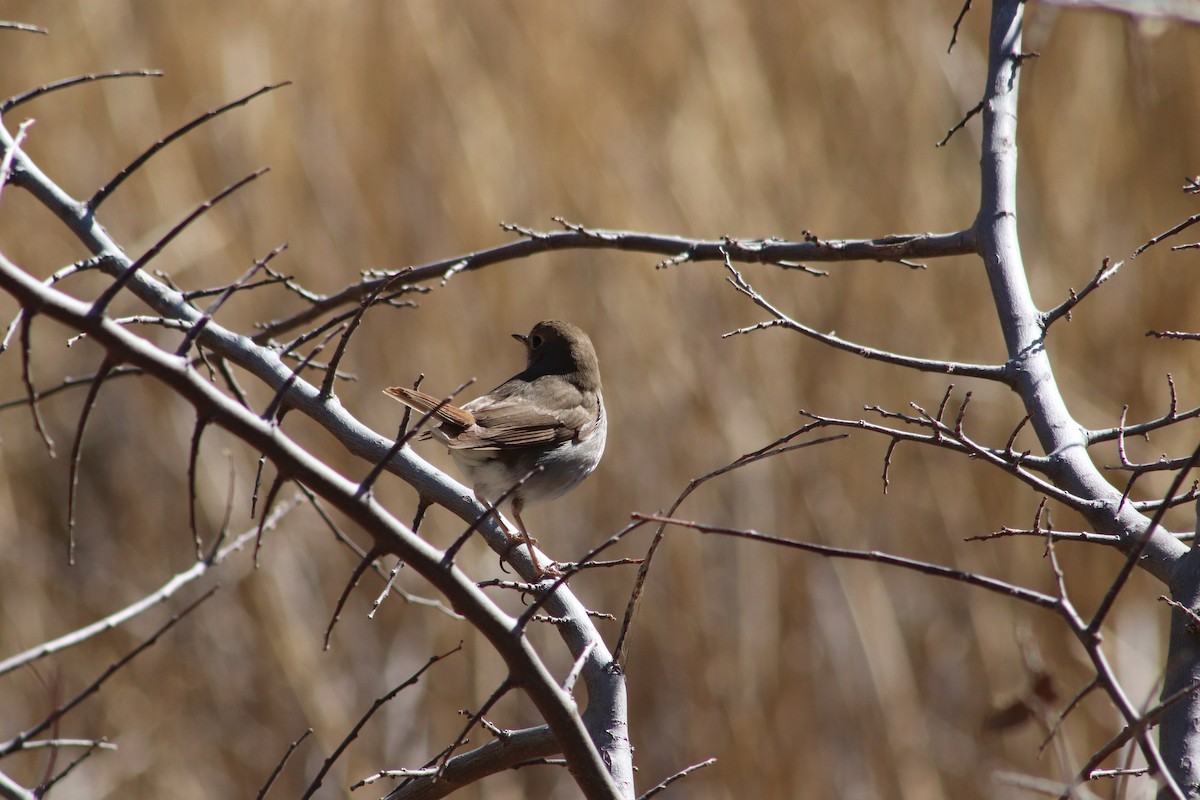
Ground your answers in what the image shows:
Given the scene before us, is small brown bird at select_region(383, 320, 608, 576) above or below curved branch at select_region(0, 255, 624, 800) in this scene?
above

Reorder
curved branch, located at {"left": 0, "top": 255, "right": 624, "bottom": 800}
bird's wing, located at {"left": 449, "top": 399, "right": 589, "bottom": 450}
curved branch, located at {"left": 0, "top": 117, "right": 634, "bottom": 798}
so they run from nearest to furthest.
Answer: curved branch, located at {"left": 0, "top": 255, "right": 624, "bottom": 800} < curved branch, located at {"left": 0, "top": 117, "right": 634, "bottom": 798} < bird's wing, located at {"left": 449, "top": 399, "right": 589, "bottom": 450}

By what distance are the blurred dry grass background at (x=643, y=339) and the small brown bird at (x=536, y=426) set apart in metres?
0.89

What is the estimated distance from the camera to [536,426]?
304 cm

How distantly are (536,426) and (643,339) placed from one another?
1.47m

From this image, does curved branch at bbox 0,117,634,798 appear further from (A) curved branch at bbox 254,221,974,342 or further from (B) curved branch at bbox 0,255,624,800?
(A) curved branch at bbox 254,221,974,342

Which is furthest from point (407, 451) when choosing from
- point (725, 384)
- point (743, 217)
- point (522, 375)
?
point (743, 217)

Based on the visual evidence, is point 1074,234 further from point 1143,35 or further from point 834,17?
point 1143,35

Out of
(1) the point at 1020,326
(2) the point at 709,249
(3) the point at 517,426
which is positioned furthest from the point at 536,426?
(1) the point at 1020,326

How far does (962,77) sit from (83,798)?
4.98 metres

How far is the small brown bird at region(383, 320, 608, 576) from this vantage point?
9.37 ft

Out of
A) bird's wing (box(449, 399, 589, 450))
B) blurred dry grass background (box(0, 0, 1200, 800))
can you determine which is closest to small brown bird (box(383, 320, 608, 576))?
bird's wing (box(449, 399, 589, 450))

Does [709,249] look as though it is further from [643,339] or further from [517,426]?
[643,339]

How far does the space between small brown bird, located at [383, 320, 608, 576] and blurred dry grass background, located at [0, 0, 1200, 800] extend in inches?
34.9

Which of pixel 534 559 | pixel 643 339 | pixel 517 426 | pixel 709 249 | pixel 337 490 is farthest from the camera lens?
pixel 643 339
